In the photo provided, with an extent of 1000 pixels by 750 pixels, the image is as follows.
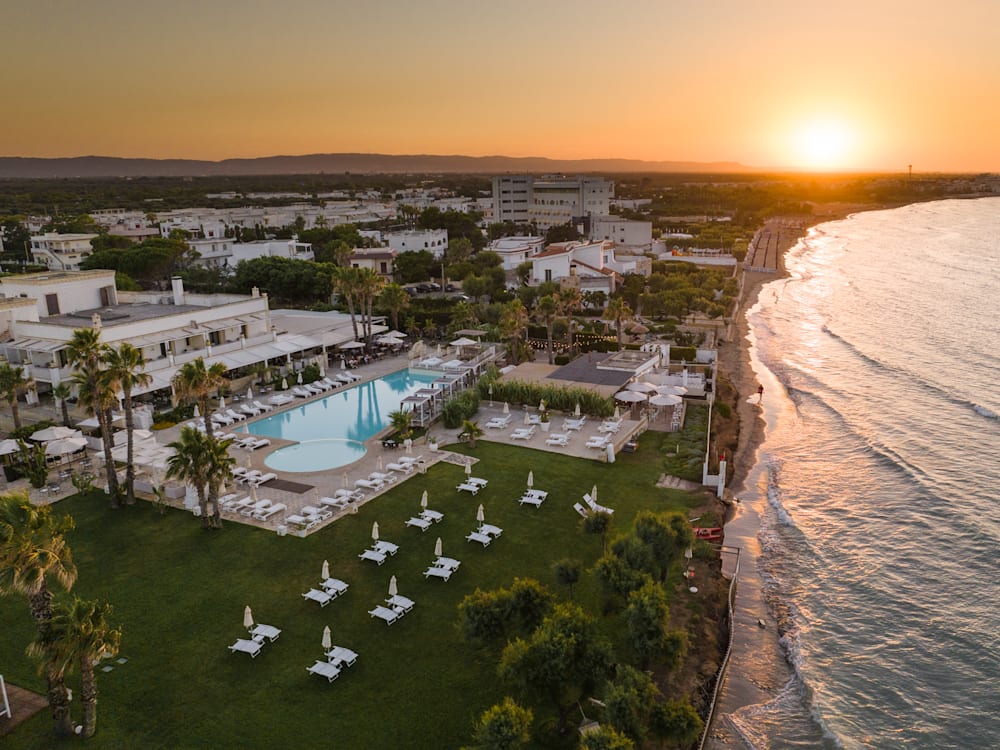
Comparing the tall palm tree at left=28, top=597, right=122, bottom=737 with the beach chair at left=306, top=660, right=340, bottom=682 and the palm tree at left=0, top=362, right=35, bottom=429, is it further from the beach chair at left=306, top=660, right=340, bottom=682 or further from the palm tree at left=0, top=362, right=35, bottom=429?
the palm tree at left=0, top=362, right=35, bottom=429

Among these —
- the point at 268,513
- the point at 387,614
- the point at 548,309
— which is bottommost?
the point at 268,513

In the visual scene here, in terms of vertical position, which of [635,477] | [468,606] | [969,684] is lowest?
[969,684]

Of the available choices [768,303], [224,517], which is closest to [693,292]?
[768,303]

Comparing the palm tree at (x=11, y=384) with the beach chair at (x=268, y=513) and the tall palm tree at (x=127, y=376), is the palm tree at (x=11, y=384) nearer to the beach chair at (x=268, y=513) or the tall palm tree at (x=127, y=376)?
the tall palm tree at (x=127, y=376)

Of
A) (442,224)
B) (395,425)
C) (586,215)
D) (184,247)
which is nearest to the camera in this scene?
(395,425)

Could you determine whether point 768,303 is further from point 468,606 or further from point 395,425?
point 468,606

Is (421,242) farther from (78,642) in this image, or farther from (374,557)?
(78,642)

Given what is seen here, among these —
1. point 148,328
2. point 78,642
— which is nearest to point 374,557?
point 78,642
